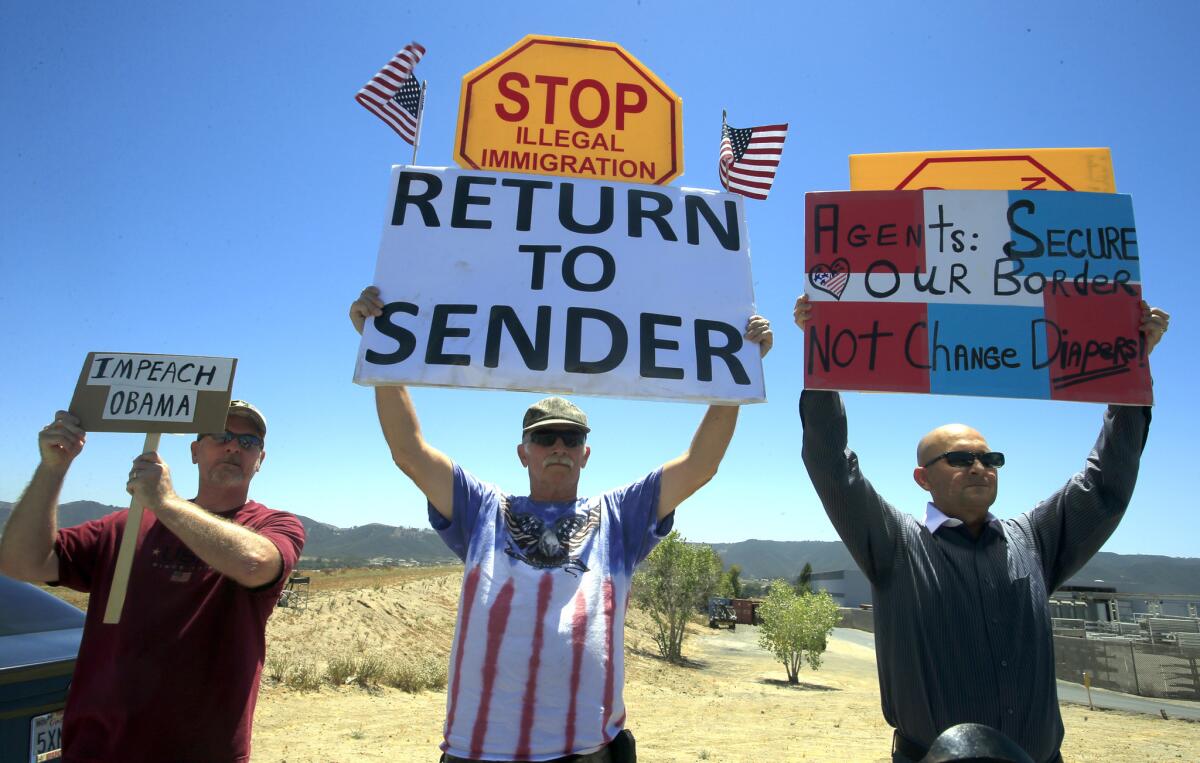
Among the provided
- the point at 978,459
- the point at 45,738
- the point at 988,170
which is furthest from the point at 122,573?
the point at 988,170

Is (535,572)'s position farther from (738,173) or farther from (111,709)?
(738,173)

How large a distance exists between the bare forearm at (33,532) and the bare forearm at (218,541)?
620 mm

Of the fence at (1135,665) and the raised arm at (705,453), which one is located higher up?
the raised arm at (705,453)

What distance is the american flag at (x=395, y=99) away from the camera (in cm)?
372

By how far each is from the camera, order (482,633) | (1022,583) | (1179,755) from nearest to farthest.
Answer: (482,633), (1022,583), (1179,755)

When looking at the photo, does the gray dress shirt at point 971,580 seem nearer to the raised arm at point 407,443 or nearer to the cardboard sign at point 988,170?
the cardboard sign at point 988,170

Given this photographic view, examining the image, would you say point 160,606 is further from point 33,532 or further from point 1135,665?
point 1135,665

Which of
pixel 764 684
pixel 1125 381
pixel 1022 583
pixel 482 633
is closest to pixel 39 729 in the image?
pixel 482 633

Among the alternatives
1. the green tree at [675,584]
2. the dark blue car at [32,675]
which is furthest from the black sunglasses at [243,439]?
the green tree at [675,584]

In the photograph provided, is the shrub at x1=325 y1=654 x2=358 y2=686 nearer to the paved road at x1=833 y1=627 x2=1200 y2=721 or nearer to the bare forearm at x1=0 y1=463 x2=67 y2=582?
the bare forearm at x1=0 y1=463 x2=67 y2=582

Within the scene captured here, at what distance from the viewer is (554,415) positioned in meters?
2.77

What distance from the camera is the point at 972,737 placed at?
734 millimetres

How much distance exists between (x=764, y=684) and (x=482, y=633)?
85.7 ft

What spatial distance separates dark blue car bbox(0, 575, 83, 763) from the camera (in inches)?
101
